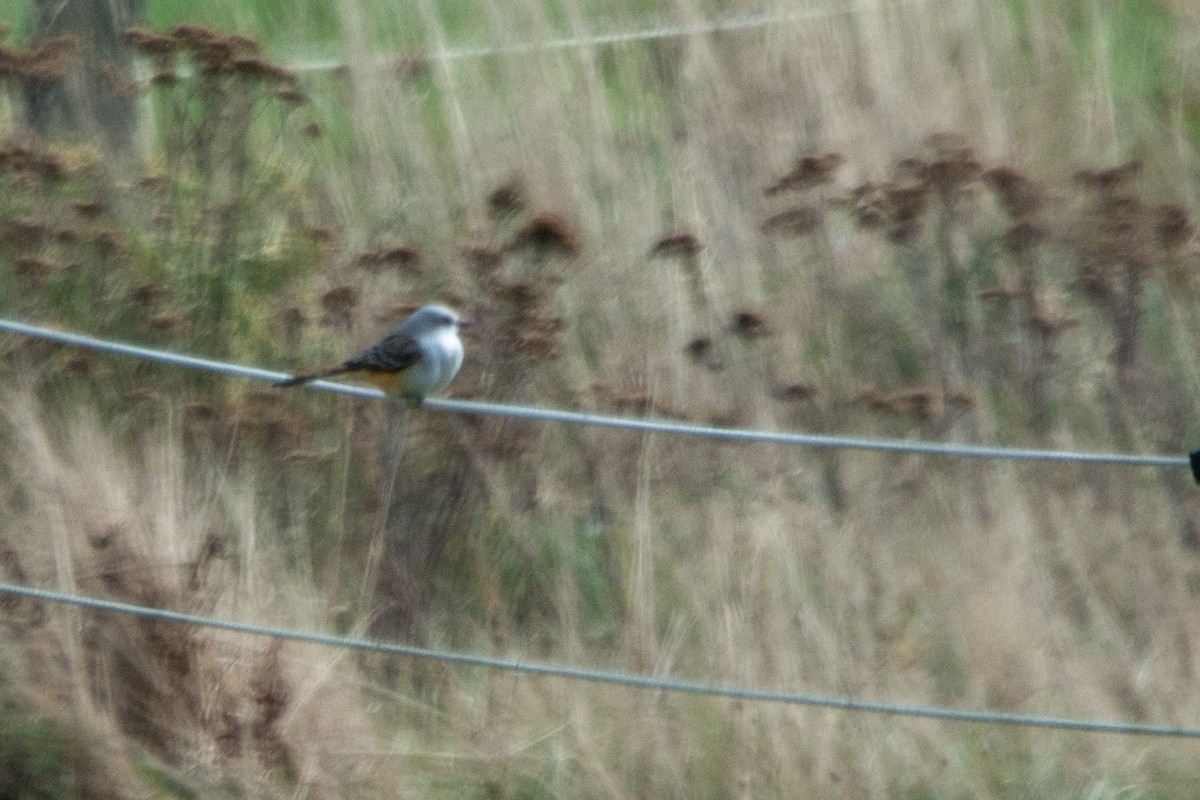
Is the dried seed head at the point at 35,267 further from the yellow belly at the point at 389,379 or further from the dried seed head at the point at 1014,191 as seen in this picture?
the dried seed head at the point at 1014,191

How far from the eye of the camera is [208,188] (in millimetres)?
6309

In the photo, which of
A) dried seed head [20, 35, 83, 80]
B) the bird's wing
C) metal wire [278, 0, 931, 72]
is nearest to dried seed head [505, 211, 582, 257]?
the bird's wing

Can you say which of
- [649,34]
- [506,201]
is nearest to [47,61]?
[506,201]

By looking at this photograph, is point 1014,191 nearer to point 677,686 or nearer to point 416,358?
point 416,358

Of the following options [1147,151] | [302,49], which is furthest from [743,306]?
[302,49]

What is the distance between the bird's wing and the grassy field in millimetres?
502

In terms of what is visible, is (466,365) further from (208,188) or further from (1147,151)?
(1147,151)

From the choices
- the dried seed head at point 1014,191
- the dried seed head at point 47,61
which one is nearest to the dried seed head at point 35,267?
the dried seed head at point 47,61

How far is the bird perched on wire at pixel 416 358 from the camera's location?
16.6ft

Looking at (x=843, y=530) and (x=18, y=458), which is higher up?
(x=18, y=458)

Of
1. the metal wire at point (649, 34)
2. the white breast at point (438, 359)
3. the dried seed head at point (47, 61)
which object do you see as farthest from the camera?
the metal wire at point (649, 34)

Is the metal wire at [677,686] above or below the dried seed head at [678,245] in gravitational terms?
below

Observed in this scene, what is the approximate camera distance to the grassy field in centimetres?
510

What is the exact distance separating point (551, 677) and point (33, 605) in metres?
1.35
